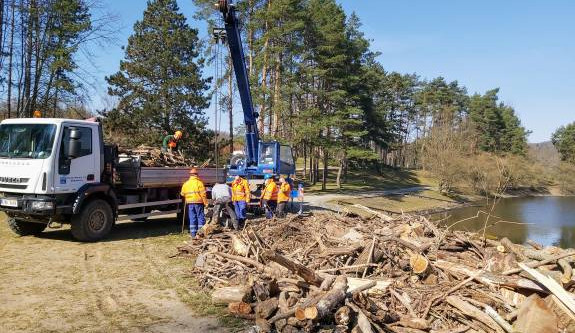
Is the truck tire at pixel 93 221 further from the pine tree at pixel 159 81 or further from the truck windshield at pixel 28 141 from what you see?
the pine tree at pixel 159 81

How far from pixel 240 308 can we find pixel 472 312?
11.1 ft

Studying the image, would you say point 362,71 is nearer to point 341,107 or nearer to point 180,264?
point 341,107

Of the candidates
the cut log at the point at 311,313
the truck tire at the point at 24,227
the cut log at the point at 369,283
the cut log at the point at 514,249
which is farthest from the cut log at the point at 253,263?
the truck tire at the point at 24,227

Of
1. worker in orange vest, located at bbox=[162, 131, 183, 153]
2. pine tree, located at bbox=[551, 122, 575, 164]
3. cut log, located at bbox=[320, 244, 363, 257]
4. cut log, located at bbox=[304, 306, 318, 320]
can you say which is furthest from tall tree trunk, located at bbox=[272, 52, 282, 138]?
pine tree, located at bbox=[551, 122, 575, 164]

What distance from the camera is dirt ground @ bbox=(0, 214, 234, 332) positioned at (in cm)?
579

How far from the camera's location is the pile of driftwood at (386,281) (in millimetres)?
5980

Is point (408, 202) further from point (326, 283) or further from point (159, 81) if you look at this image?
point (326, 283)

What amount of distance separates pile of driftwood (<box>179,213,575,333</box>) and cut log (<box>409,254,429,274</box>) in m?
0.02

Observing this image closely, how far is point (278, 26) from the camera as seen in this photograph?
31.7 m

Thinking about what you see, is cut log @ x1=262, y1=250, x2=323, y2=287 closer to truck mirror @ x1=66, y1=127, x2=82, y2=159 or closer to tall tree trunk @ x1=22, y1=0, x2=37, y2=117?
truck mirror @ x1=66, y1=127, x2=82, y2=159

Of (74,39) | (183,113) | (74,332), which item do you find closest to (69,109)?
(74,39)

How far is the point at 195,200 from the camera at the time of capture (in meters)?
10.9

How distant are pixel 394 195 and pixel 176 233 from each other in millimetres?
29302

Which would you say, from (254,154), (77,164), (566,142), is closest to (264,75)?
(254,154)
